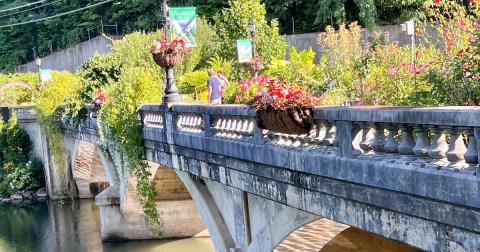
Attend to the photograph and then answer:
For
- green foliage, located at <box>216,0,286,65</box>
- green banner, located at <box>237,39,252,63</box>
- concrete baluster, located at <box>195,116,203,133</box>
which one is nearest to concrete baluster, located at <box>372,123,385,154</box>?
concrete baluster, located at <box>195,116,203,133</box>

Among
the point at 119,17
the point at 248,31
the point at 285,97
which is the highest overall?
the point at 119,17

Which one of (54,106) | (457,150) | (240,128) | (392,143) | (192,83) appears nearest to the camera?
(457,150)

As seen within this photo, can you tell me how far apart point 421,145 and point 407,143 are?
22cm

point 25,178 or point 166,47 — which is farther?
point 25,178

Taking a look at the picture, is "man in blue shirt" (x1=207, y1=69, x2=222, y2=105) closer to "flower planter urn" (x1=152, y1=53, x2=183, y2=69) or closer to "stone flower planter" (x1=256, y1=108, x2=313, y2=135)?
"flower planter urn" (x1=152, y1=53, x2=183, y2=69)

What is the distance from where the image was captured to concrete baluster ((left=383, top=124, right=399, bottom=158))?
7.02 metres

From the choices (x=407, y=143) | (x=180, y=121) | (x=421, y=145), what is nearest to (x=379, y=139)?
(x=407, y=143)

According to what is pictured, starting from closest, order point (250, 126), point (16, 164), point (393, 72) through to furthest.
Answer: point (393, 72), point (250, 126), point (16, 164)

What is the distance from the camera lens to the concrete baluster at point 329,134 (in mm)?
8405

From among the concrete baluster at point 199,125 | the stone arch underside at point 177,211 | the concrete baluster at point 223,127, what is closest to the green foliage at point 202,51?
the stone arch underside at point 177,211

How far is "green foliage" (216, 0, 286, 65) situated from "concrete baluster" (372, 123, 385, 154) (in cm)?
2209

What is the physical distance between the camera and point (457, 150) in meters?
6.15

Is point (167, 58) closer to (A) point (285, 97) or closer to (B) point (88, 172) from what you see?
(A) point (285, 97)

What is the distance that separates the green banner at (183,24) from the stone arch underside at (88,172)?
15411mm
